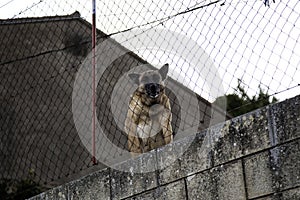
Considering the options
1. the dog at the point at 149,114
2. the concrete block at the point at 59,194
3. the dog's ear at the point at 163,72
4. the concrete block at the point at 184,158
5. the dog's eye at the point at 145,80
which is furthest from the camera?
the dog's eye at the point at 145,80

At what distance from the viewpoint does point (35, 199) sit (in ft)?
20.5

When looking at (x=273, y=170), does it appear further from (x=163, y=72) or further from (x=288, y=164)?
(x=163, y=72)

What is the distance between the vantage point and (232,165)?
481cm

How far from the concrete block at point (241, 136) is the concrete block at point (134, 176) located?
56cm

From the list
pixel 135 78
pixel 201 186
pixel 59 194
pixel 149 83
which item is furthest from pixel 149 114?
pixel 201 186

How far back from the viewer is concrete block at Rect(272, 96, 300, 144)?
14.9 feet

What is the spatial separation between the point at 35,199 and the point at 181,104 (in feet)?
4.90

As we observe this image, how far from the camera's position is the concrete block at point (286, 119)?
4.54 meters

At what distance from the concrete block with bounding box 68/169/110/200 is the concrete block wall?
0.02m


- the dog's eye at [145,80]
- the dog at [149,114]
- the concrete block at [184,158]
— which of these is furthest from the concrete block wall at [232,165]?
the dog's eye at [145,80]

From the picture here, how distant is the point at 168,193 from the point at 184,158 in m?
0.25

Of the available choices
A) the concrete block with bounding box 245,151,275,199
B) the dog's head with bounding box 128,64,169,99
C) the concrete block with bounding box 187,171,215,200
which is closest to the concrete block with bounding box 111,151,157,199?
the concrete block with bounding box 187,171,215,200

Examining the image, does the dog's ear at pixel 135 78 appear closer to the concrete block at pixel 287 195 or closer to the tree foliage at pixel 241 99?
the tree foliage at pixel 241 99

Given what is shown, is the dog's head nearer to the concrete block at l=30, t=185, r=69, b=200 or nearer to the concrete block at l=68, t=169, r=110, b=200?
the concrete block at l=30, t=185, r=69, b=200
